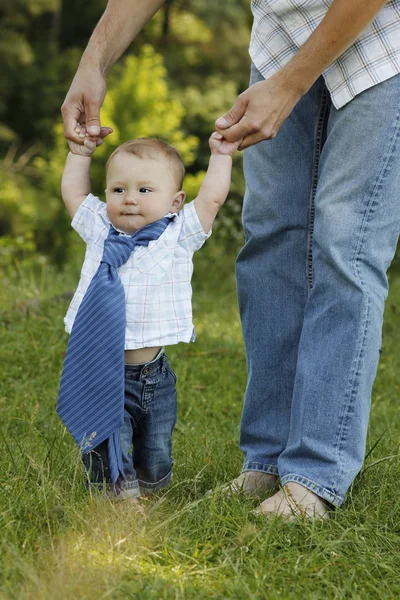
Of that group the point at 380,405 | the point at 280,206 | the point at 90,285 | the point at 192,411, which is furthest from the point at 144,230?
the point at 380,405

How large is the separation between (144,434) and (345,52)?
1066 mm

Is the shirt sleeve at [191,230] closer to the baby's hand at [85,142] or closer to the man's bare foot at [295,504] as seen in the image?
the baby's hand at [85,142]

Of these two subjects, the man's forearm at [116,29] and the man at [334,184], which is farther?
the man's forearm at [116,29]

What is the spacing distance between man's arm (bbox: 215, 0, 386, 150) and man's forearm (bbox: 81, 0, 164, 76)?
474 mm

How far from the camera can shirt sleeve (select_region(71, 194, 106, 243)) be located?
6.95 feet

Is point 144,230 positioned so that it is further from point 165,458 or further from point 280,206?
point 165,458

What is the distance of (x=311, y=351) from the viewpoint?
197 cm

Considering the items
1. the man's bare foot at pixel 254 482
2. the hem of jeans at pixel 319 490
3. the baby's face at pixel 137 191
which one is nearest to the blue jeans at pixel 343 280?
the hem of jeans at pixel 319 490

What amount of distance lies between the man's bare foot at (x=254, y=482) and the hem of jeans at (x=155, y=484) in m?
0.18

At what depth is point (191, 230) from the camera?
2053mm

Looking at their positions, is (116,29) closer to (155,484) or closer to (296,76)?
(296,76)

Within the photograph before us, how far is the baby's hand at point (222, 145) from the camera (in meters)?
1.96

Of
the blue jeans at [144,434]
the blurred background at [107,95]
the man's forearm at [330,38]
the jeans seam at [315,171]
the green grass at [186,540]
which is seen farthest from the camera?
the blurred background at [107,95]

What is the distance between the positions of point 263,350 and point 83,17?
13.8 meters
